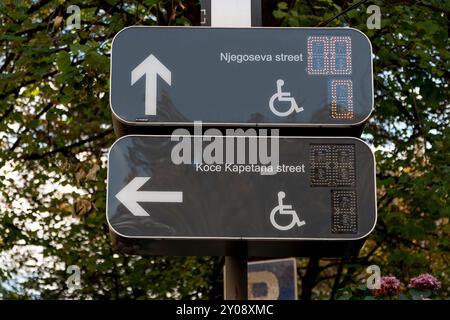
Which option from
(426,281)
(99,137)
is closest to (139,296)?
(99,137)

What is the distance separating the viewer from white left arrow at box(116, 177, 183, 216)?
4996 millimetres

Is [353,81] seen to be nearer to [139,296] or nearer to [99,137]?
[99,137]

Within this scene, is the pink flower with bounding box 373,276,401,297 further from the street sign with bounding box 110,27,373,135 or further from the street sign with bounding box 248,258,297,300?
the street sign with bounding box 248,258,297,300

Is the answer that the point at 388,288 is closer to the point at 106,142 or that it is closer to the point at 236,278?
the point at 236,278

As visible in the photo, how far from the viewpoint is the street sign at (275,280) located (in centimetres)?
981

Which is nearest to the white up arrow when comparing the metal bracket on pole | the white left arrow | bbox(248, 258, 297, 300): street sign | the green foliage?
the white left arrow

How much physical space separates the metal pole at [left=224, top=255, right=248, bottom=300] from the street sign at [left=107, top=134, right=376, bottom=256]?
0.35ft

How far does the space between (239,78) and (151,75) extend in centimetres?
54

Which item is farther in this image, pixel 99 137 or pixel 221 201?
pixel 99 137

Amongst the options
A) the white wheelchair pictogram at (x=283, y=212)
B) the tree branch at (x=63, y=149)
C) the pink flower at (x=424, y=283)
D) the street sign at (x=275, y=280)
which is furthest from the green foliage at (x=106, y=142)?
the white wheelchair pictogram at (x=283, y=212)

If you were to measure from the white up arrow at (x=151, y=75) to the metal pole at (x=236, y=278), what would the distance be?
1.03m

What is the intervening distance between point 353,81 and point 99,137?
23.9ft

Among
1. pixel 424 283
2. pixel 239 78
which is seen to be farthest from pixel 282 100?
pixel 424 283

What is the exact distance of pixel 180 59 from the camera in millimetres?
5375
